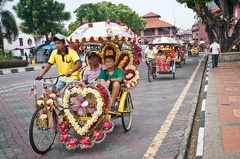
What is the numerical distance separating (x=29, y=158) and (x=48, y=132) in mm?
497

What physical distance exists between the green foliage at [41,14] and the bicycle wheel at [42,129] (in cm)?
3120

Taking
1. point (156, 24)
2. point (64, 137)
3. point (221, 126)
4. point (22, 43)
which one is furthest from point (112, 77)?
point (156, 24)

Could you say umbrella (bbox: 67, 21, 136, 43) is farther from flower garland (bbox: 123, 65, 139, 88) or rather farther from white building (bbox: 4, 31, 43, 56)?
white building (bbox: 4, 31, 43, 56)

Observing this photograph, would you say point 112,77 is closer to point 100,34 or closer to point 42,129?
point 100,34

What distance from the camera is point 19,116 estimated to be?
650cm

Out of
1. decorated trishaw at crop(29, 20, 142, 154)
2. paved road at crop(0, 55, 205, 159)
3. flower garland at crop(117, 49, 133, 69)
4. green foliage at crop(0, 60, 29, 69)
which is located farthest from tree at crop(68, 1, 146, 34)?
decorated trishaw at crop(29, 20, 142, 154)

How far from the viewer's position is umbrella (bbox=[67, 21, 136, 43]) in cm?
471

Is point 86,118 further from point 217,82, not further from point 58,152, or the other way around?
point 217,82

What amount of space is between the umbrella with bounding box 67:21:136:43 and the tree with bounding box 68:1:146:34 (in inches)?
1653

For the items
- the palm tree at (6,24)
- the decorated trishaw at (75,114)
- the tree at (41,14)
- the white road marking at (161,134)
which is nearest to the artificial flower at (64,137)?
the decorated trishaw at (75,114)

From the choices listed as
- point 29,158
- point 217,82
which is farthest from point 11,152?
point 217,82

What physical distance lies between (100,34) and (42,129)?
6.06ft

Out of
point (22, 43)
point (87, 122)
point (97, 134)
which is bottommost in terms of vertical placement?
point (97, 134)

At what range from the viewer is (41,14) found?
33.8 m
